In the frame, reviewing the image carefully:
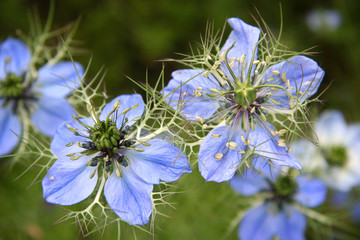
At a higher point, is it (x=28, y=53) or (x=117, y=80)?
(x=28, y=53)

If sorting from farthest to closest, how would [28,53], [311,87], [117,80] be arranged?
[117,80], [28,53], [311,87]

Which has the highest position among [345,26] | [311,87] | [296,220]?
[311,87]

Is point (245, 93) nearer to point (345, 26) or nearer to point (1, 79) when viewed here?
point (1, 79)

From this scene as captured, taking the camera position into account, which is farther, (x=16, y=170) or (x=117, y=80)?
(x=117, y=80)

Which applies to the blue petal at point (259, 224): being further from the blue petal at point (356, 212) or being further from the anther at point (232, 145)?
the blue petal at point (356, 212)

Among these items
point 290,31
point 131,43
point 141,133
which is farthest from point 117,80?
point 141,133

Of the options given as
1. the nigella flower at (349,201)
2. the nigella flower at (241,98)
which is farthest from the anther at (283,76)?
the nigella flower at (349,201)

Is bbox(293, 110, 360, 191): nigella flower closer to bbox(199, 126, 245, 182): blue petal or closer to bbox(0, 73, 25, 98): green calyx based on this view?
bbox(199, 126, 245, 182): blue petal
